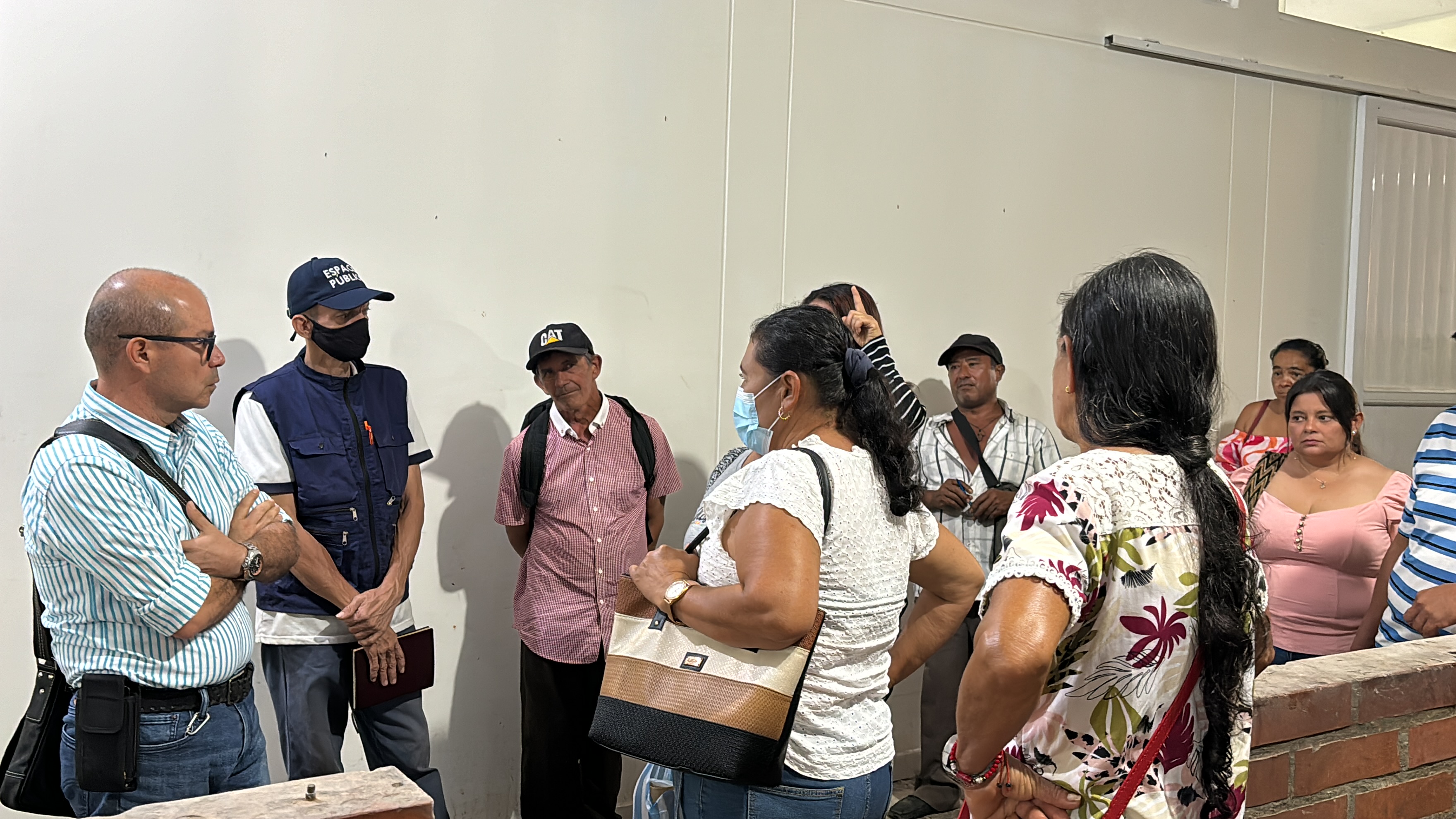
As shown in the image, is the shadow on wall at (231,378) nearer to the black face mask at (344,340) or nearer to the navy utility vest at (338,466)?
the navy utility vest at (338,466)

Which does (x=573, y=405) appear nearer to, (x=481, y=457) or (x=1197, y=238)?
(x=481, y=457)

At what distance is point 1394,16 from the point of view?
18.8 ft

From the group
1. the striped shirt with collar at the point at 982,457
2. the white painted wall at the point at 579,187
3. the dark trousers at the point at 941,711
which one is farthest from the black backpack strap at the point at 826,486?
the dark trousers at the point at 941,711

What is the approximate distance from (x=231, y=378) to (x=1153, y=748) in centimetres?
287

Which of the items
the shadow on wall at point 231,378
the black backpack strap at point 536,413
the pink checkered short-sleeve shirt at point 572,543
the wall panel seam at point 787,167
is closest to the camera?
the shadow on wall at point 231,378

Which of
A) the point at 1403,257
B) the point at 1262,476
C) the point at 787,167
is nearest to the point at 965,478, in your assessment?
the point at 1262,476

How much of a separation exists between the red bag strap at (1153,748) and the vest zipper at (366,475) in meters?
2.27

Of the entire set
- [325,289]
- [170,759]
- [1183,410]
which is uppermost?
[325,289]

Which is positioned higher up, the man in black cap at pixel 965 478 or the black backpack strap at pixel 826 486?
the black backpack strap at pixel 826 486

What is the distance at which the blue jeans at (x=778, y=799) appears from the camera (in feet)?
5.67

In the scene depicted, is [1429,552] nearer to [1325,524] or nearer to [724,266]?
[1325,524]

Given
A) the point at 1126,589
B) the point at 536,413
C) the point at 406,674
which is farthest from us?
the point at 536,413

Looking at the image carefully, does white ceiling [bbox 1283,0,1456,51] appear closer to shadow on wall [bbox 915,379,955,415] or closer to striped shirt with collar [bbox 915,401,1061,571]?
shadow on wall [bbox 915,379,955,415]

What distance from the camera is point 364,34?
11.1 ft
